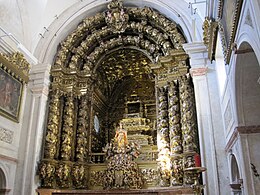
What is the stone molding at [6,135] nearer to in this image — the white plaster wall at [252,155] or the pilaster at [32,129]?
the pilaster at [32,129]

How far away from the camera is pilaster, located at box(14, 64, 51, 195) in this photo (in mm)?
9508

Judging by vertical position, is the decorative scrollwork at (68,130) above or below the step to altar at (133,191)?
above

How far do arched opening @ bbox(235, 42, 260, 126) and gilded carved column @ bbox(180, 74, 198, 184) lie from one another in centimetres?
336

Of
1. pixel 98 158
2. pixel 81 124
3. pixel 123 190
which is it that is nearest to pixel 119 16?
pixel 81 124

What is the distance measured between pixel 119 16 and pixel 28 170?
6589 mm

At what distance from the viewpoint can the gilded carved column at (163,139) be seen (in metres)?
9.41

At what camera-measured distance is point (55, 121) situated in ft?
34.4

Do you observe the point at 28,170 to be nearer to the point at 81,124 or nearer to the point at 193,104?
the point at 81,124

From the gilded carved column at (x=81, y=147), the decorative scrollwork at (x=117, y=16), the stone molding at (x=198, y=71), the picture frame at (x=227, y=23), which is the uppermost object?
the decorative scrollwork at (x=117, y=16)

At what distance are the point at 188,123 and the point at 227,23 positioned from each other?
4.08 m

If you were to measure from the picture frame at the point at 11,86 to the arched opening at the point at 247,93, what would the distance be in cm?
686

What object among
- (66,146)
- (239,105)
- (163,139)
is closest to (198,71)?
(163,139)

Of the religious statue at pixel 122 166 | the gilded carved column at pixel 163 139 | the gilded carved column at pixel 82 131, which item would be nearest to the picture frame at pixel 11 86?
the gilded carved column at pixel 82 131

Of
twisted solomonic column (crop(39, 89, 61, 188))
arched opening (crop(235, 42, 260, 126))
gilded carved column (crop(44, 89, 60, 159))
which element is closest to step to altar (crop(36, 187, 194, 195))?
twisted solomonic column (crop(39, 89, 61, 188))
